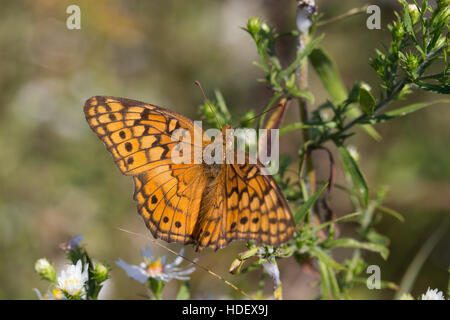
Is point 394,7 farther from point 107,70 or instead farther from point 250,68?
point 107,70

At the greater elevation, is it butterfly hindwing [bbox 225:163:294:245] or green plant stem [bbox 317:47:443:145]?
green plant stem [bbox 317:47:443:145]

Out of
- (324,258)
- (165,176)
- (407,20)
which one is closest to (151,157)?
(165,176)

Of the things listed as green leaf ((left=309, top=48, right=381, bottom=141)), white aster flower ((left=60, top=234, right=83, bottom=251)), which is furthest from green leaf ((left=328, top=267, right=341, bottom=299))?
white aster flower ((left=60, top=234, right=83, bottom=251))

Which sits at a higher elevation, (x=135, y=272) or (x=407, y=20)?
(x=407, y=20)

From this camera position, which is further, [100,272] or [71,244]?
[71,244]

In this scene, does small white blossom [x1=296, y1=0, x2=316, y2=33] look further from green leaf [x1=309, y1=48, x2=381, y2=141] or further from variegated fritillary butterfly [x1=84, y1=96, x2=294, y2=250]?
variegated fritillary butterfly [x1=84, y1=96, x2=294, y2=250]

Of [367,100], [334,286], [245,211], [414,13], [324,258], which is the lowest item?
[334,286]

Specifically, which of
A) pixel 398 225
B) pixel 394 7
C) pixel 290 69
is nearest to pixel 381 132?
pixel 398 225

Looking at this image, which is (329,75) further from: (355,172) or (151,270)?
(151,270)
